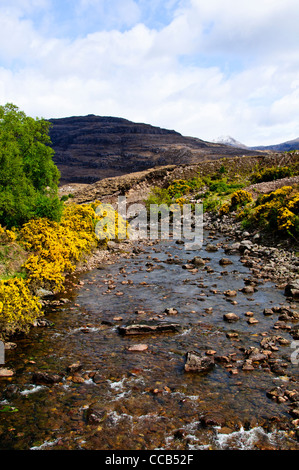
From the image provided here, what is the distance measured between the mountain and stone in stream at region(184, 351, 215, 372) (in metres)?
103

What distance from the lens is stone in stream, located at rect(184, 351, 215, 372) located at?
851cm

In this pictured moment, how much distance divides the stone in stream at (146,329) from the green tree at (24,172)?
359 inches

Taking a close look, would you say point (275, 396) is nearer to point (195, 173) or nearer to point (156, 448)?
point (156, 448)

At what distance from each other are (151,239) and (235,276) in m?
12.5

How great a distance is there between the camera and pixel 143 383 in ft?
26.3

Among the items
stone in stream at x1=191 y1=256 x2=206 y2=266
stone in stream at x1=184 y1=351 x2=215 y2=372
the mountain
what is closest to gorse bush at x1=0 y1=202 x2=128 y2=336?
stone in stream at x1=184 y1=351 x2=215 y2=372

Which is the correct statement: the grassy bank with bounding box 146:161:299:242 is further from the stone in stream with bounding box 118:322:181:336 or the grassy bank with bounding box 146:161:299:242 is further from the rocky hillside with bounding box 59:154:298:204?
the stone in stream with bounding box 118:322:181:336

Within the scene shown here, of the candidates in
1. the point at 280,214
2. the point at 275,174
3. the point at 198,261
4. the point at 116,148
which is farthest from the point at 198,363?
the point at 116,148

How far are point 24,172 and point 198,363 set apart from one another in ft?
48.4

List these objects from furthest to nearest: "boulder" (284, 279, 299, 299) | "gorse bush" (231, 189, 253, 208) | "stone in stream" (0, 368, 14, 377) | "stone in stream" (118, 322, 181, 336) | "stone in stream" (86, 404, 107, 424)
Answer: "gorse bush" (231, 189, 253, 208) → "boulder" (284, 279, 299, 299) → "stone in stream" (118, 322, 181, 336) → "stone in stream" (0, 368, 14, 377) → "stone in stream" (86, 404, 107, 424)

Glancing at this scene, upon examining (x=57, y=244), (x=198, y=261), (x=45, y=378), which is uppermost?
(x=57, y=244)

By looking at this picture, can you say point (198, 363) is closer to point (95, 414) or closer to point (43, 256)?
point (95, 414)
